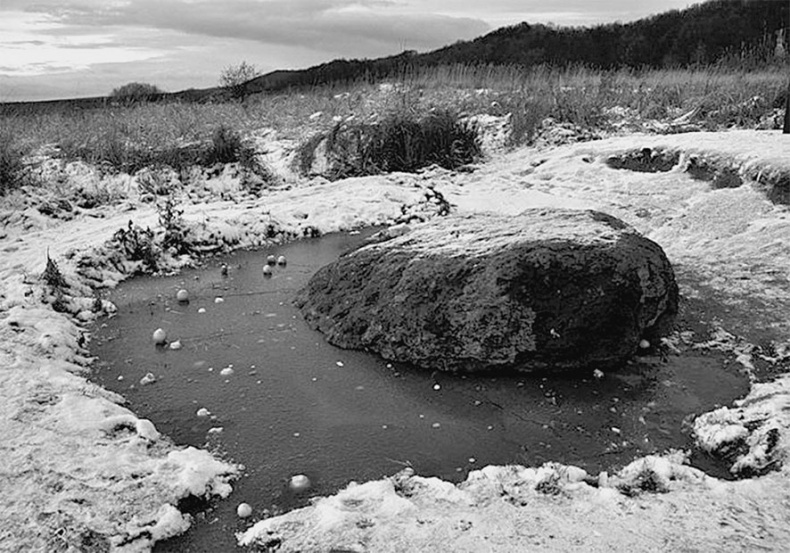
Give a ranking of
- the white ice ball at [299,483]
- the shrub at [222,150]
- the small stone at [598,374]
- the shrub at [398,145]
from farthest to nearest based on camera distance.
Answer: the shrub at [398,145] → the shrub at [222,150] → the small stone at [598,374] → the white ice ball at [299,483]

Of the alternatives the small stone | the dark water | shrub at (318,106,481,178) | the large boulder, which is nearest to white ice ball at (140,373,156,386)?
the dark water

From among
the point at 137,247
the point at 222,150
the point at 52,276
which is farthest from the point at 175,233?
the point at 222,150

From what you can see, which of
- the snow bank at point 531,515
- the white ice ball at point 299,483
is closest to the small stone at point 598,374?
the snow bank at point 531,515

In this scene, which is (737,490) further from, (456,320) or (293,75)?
(293,75)

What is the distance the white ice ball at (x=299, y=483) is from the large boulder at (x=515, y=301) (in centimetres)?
154

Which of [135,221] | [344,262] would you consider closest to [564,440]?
[344,262]

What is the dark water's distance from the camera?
3693mm

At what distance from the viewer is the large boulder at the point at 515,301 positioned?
4.75m

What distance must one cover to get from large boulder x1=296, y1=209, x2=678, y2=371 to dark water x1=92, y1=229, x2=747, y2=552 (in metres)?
0.17

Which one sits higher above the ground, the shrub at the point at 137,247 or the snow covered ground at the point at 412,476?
the shrub at the point at 137,247

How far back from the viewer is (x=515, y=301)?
4824 mm

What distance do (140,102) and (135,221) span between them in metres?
11.8

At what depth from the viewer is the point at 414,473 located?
3.62 m

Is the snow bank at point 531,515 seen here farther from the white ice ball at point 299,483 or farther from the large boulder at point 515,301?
the large boulder at point 515,301
